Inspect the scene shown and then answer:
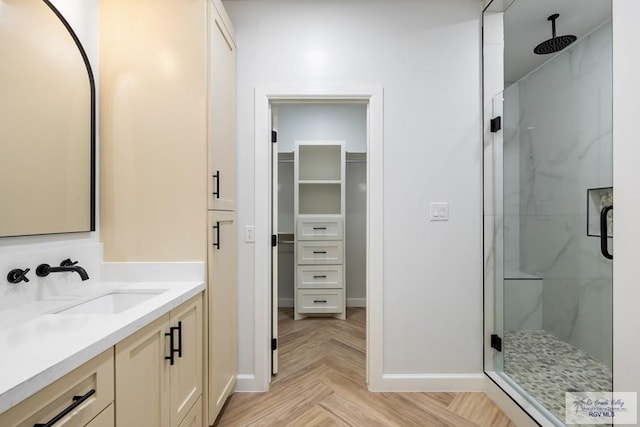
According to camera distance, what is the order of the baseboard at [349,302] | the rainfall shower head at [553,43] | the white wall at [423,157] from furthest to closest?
1. the baseboard at [349,302]
2. the rainfall shower head at [553,43]
3. the white wall at [423,157]

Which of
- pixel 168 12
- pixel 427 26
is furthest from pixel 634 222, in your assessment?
pixel 168 12

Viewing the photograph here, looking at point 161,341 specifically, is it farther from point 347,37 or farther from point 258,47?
point 347,37

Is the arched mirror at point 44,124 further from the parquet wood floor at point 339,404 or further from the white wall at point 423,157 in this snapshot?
the parquet wood floor at point 339,404

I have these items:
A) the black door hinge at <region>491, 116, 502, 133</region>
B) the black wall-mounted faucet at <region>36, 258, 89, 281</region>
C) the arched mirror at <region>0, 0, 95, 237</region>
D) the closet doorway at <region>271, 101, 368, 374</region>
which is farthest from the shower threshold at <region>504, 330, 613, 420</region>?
the arched mirror at <region>0, 0, 95, 237</region>

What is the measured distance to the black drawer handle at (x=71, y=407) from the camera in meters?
Result: 0.68

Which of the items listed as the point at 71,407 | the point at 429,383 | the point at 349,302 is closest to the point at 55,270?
the point at 71,407

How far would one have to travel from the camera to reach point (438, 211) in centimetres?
206

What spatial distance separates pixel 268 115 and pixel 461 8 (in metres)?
1.51

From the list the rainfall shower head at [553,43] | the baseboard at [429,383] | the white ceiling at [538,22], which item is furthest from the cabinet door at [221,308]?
the rainfall shower head at [553,43]

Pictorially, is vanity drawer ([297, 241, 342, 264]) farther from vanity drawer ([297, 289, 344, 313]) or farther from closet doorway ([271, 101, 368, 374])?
vanity drawer ([297, 289, 344, 313])

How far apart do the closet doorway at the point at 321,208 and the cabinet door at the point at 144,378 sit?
2.29 m

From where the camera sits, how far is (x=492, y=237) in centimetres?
204

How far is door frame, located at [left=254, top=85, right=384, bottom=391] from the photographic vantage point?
2041 mm

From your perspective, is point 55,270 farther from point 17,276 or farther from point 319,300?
point 319,300
